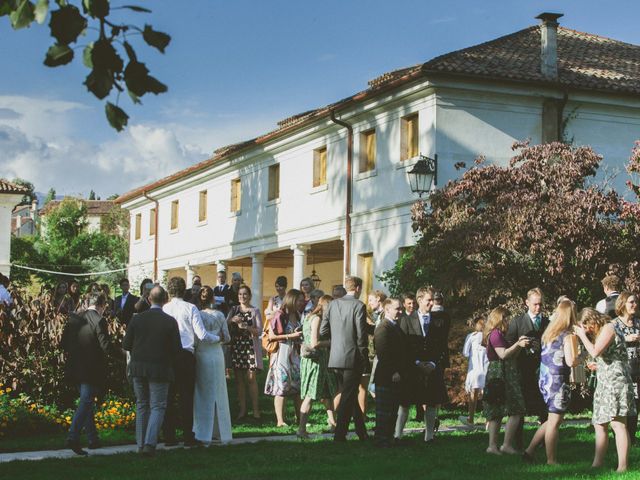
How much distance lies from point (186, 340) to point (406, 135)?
1622 centimetres

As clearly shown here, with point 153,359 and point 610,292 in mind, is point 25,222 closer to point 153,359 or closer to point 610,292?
point 610,292

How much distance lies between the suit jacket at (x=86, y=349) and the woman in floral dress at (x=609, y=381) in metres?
5.26

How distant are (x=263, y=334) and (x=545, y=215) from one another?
18.2 ft

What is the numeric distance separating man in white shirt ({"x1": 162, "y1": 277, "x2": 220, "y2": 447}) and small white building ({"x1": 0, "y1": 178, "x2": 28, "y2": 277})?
141ft

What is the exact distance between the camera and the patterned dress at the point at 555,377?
33.5 feet

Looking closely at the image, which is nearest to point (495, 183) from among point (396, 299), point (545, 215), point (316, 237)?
point (545, 215)

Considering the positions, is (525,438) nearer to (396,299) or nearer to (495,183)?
(396,299)

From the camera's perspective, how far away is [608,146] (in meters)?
28.4

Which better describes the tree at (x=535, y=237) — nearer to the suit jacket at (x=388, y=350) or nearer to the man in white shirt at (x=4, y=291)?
the suit jacket at (x=388, y=350)

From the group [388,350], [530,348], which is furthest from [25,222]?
[530,348]

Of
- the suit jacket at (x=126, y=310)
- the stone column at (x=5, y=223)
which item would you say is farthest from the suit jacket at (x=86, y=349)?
the stone column at (x=5, y=223)

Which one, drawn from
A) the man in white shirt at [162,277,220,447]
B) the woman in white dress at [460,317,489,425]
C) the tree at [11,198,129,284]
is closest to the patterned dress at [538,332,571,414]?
the man in white shirt at [162,277,220,447]

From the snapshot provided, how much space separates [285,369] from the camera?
14.7 m

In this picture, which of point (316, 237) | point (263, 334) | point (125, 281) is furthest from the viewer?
point (316, 237)
